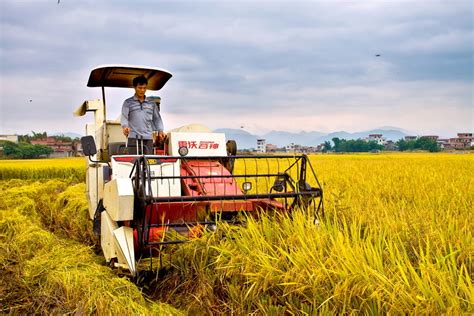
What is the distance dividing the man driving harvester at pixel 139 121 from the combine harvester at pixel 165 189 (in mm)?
152

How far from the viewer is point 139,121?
22.0ft

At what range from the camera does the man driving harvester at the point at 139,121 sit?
6652 millimetres

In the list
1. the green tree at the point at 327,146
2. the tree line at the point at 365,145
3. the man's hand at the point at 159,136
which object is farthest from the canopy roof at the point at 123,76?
the green tree at the point at 327,146

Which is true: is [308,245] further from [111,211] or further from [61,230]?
[61,230]

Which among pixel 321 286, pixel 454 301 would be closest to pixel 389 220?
pixel 321 286

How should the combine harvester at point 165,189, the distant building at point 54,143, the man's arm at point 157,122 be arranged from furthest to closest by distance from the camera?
the distant building at point 54,143 → the man's arm at point 157,122 → the combine harvester at point 165,189

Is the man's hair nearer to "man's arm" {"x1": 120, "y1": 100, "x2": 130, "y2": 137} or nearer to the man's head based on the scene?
the man's head

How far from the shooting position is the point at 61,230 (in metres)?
8.11

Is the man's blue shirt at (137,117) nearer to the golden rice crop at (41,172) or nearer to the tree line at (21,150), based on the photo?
the golden rice crop at (41,172)

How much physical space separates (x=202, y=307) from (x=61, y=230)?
193 inches

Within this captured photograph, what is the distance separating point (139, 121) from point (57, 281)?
2716mm

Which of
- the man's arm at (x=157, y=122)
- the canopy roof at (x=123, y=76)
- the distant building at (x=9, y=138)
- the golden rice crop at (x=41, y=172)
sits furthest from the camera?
the distant building at (x=9, y=138)

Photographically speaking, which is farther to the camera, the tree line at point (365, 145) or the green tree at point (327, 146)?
the green tree at point (327, 146)

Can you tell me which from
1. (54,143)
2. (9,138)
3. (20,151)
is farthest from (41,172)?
(54,143)
